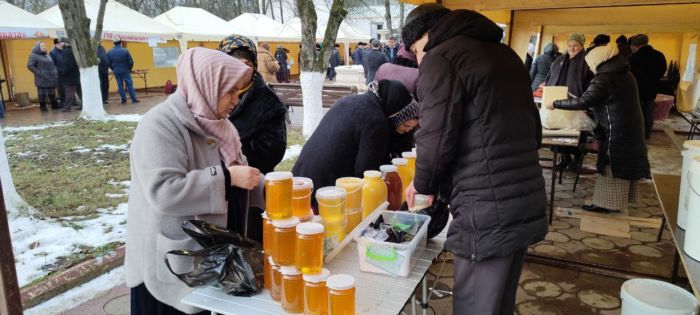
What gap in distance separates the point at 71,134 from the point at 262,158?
7235 mm

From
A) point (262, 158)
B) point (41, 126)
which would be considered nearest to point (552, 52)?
point (262, 158)

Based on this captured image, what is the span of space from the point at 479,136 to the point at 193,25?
15.5m

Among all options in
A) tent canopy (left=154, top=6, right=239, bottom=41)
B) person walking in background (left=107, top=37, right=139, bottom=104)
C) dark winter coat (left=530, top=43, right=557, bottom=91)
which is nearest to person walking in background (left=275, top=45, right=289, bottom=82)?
tent canopy (left=154, top=6, right=239, bottom=41)

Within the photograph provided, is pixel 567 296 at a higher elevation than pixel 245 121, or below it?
below

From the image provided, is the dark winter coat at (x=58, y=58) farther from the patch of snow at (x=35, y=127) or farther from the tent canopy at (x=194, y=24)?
the tent canopy at (x=194, y=24)

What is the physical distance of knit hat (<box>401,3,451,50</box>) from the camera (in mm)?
1903

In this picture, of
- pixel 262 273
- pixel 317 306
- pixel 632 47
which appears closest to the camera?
pixel 317 306

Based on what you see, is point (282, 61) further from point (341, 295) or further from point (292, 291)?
point (341, 295)

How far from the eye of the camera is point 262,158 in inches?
101

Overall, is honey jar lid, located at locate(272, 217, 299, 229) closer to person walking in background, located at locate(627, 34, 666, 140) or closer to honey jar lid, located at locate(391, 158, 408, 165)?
honey jar lid, located at locate(391, 158, 408, 165)

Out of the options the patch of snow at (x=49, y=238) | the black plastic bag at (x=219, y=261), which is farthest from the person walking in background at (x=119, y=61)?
the black plastic bag at (x=219, y=261)

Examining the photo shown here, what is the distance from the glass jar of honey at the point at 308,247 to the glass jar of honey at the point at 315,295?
0.20 ft

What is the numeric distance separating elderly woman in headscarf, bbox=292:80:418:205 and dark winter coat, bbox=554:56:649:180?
2516mm

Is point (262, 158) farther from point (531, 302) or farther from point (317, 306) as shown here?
point (531, 302)
